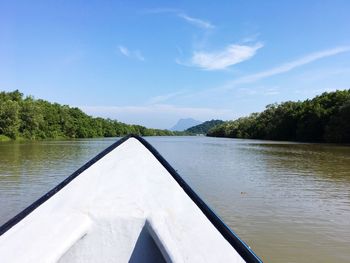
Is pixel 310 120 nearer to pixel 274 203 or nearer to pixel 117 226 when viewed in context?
pixel 274 203

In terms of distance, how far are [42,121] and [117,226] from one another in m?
79.6

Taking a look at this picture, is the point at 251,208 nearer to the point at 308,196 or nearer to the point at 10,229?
the point at 308,196

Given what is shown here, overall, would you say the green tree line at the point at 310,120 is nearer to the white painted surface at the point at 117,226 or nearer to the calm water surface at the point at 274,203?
the calm water surface at the point at 274,203

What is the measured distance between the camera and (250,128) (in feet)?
325

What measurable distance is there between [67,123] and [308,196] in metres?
87.2

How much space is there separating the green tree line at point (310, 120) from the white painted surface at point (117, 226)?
53.0 meters

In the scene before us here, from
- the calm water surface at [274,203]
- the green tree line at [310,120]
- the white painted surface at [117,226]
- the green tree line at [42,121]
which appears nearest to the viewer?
the white painted surface at [117,226]

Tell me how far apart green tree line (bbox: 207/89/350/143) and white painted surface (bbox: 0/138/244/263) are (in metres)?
53.0

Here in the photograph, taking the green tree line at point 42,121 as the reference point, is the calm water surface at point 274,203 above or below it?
below

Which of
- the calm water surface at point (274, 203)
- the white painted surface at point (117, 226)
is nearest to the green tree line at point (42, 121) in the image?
the calm water surface at point (274, 203)

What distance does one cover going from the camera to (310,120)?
2479 inches

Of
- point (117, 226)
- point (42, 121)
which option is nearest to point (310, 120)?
point (42, 121)

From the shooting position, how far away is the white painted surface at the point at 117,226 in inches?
92.4

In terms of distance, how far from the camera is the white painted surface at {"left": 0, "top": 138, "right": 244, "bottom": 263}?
2346 millimetres
